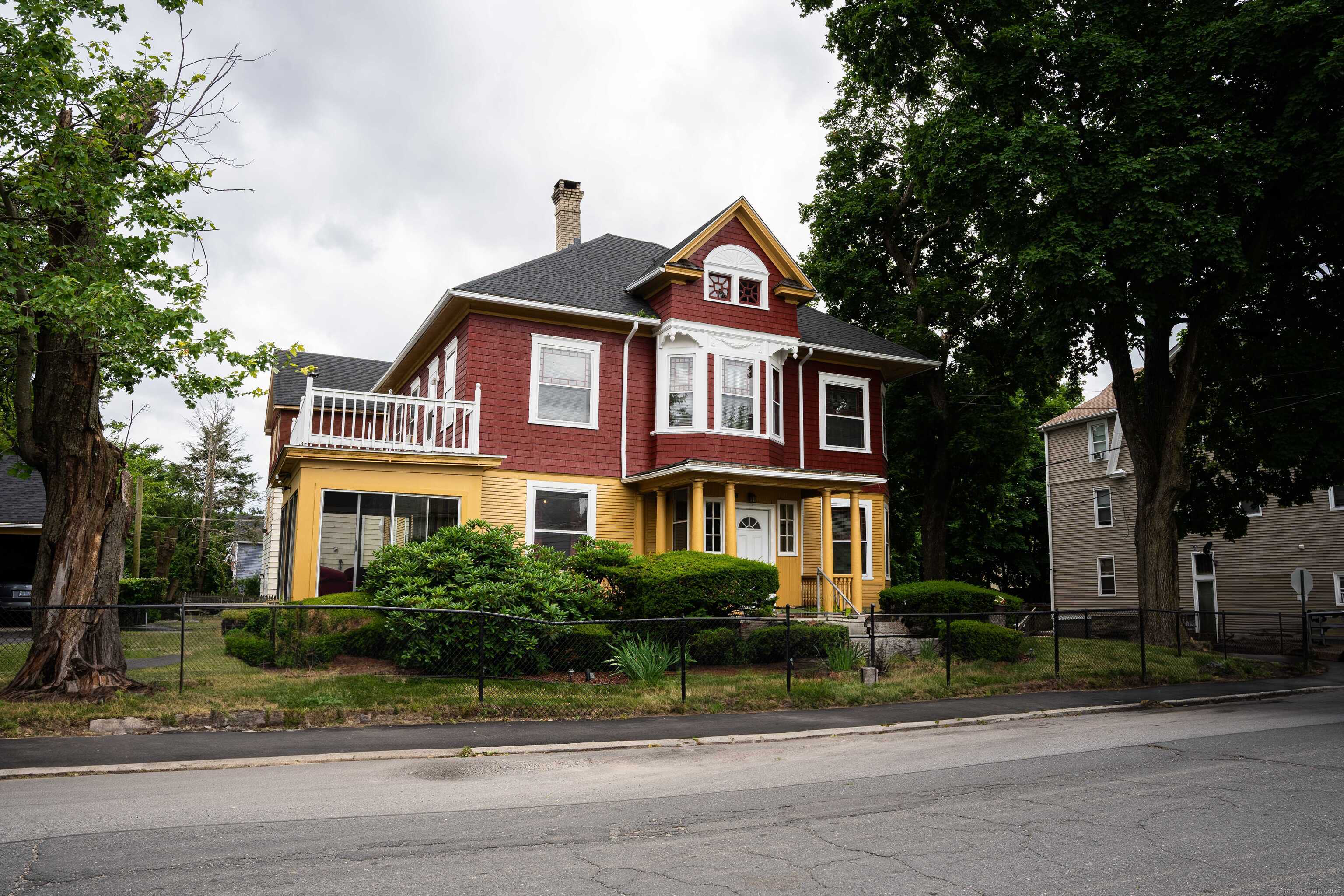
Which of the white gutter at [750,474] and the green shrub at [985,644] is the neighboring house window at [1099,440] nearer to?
the white gutter at [750,474]

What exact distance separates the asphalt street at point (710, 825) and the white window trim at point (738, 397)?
11.4m

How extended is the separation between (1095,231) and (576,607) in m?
12.9

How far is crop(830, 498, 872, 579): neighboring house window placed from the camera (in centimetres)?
2331

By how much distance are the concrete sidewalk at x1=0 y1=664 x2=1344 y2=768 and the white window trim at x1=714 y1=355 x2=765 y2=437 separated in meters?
8.35

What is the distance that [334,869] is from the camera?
17.9 ft

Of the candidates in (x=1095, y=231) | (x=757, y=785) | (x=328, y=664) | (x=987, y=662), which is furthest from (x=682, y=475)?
(x=757, y=785)

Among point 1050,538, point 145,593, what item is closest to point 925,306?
point 1050,538

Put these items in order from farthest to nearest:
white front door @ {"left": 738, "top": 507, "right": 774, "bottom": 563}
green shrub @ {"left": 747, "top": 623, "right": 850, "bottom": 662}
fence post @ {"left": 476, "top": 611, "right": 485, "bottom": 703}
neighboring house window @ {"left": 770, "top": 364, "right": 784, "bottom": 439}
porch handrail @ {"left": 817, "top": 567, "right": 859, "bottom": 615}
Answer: neighboring house window @ {"left": 770, "top": 364, "right": 784, "bottom": 439} < white front door @ {"left": 738, "top": 507, "right": 774, "bottom": 563} < porch handrail @ {"left": 817, "top": 567, "right": 859, "bottom": 615} < green shrub @ {"left": 747, "top": 623, "right": 850, "bottom": 662} < fence post @ {"left": 476, "top": 611, "right": 485, "bottom": 703}

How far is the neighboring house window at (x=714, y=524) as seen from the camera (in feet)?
68.7

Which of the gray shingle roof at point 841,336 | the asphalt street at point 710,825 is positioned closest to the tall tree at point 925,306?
the gray shingle roof at point 841,336

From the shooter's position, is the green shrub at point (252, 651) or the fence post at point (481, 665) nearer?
the fence post at point (481, 665)

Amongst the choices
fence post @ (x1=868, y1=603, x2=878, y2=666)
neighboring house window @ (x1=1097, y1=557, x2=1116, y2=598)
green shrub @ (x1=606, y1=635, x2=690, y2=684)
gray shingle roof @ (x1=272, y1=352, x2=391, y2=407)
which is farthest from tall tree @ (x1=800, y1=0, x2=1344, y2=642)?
gray shingle roof @ (x1=272, y1=352, x2=391, y2=407)

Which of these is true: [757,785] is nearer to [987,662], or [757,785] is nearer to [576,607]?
[576,607]

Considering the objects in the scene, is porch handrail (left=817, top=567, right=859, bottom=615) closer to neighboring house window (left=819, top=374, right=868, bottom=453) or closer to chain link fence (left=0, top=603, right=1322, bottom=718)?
chain link fence (left=0, top=603, right=1322, bottom=718)
